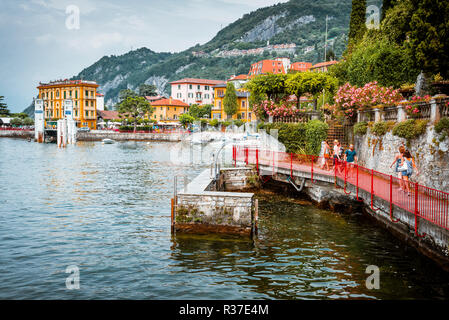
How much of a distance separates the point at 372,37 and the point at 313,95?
983 centimetres

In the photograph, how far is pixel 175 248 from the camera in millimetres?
13977

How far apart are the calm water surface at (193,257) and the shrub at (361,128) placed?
5755 millimetres

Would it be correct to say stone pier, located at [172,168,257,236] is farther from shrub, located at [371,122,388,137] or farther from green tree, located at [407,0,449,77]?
green tree, located at [407,0,449,77]

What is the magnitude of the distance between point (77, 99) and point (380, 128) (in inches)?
4421

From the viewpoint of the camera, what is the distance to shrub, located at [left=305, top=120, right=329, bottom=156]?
84.9ft

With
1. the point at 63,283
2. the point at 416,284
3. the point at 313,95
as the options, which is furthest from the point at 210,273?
the point at 313,95

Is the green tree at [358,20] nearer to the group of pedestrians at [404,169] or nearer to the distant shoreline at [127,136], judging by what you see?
the group of pedestrians at [404,169]

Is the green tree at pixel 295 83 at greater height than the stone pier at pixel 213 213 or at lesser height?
greater

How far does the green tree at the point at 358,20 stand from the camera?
46.8m

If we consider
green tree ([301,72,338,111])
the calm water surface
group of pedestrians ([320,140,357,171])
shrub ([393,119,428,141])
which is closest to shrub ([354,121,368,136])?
group of pedestrians ([320,140,357,171])

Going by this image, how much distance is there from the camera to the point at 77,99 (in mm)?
118500

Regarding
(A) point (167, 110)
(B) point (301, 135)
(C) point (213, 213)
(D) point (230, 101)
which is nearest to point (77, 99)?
(A) point (167, 110)

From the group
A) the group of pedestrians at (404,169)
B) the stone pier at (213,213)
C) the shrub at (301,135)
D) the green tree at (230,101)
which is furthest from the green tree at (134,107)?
the group of pedestrians at (404,169)
